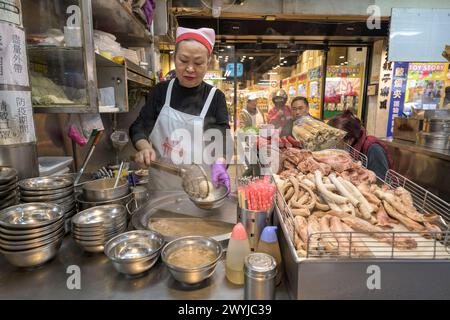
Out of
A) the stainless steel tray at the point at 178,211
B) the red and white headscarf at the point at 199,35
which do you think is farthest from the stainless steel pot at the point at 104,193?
the red and white headscarf at the point at 199,35

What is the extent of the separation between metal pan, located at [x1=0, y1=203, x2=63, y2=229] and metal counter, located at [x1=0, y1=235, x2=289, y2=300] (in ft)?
0.57

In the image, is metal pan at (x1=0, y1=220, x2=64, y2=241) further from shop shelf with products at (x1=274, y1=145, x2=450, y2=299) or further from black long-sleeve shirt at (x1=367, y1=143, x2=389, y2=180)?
black long-sleeve shirt at (x1=367, y1=143, x2=389, y2=180)

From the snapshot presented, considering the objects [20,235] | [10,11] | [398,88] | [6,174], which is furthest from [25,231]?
[398,88]

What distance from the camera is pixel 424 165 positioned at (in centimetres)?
370

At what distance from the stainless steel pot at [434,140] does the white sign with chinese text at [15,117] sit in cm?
426

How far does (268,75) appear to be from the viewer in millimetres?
6777

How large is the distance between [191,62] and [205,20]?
4009 mm

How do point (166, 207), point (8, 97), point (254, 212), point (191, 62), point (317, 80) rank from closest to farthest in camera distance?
point (254, 212)
point (8, 97)
point (166, 207)
point (191, 62)
point (317, 80)

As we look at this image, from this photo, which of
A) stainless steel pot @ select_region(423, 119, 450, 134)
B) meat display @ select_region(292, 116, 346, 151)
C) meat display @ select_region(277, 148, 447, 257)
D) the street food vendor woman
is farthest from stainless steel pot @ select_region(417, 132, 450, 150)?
the street food vendor woman

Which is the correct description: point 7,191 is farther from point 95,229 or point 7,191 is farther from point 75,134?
point 75,134

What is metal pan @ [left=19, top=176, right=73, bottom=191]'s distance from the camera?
117 cm
